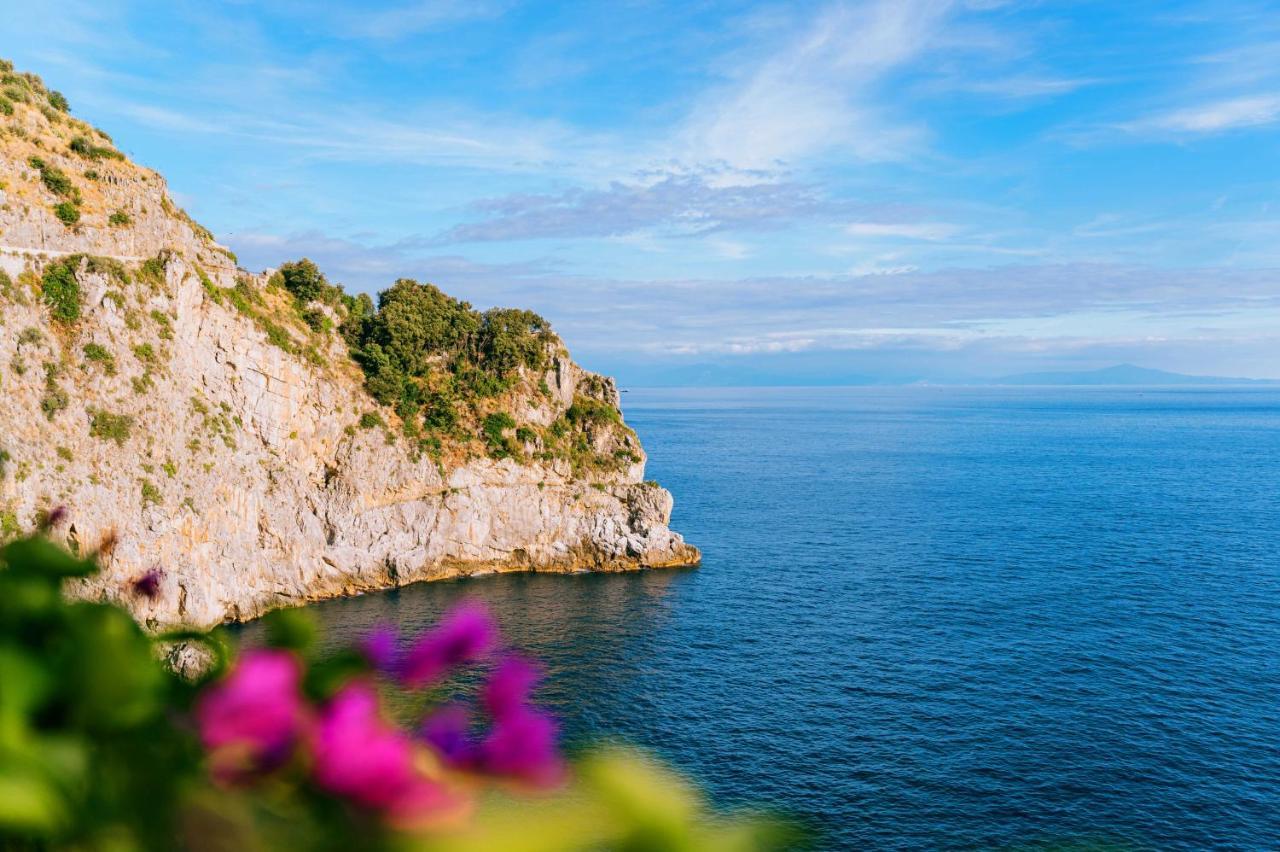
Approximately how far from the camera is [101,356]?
5312 centimetres

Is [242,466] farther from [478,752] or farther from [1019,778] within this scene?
[478,752]

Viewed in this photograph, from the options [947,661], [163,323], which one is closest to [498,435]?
[163,323]

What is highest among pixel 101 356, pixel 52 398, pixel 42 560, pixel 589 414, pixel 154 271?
pixel 154 271

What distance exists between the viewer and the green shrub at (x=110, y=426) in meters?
51.3

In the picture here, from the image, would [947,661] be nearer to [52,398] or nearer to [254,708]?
[254,708]

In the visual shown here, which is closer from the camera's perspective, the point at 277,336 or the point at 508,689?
the point at 508,689

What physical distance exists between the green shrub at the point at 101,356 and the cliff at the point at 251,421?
0.81ft

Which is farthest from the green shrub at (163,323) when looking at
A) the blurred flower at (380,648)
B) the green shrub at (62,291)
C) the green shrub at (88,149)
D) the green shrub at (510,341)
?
the blurred flower at (380,648)

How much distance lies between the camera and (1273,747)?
4153 centimetres

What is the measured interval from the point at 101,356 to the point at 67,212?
39.3 ft

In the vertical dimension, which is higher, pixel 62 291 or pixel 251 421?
pixel 62 291

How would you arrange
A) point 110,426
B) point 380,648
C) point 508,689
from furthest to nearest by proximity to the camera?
point 110,426 < point 380,648 < point 508,689

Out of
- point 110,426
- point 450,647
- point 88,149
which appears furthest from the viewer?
point 88,149

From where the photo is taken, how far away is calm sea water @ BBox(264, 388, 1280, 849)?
122ft
